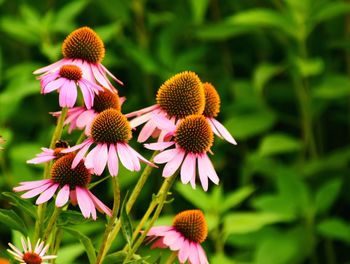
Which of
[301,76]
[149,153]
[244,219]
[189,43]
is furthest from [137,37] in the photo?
[244,219]

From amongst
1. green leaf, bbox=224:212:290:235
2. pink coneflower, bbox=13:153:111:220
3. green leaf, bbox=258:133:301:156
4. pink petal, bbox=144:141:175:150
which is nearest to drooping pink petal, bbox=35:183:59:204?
pink coneflower, bbox=13:153:111:220

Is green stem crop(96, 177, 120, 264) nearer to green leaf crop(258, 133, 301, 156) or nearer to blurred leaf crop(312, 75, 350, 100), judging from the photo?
green leaf crop(258, 133, 301, 156)

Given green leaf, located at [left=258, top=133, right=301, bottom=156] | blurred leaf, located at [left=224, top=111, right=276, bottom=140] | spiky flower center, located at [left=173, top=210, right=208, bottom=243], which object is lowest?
spiky flower center, located at [left=173, top=210, right=208, bottom=243]

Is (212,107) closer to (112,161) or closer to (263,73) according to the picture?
(112,161)

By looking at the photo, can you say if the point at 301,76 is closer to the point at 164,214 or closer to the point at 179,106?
the point at 164,214

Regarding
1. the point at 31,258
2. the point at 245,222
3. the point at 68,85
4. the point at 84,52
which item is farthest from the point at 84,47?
the point at 245,222
